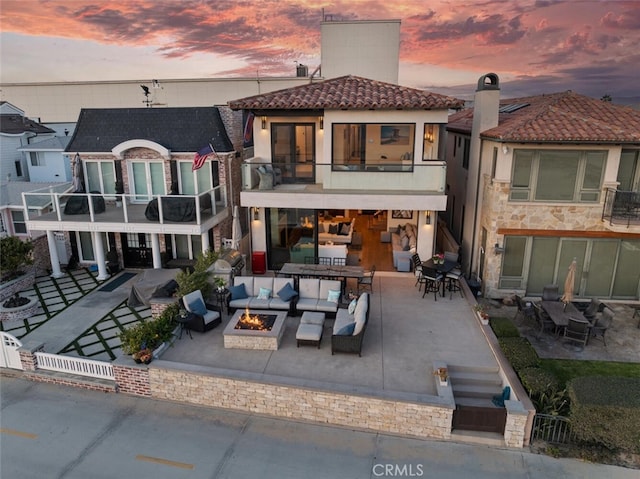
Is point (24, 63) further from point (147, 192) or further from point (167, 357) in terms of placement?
point (167, 357)

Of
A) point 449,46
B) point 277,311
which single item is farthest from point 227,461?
point 449,46

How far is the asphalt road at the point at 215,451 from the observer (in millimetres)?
8094

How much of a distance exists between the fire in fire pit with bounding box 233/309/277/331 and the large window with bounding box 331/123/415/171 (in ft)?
22.2

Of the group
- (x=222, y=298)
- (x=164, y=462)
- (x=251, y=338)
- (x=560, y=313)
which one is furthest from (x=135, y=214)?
(x=560, y=313)

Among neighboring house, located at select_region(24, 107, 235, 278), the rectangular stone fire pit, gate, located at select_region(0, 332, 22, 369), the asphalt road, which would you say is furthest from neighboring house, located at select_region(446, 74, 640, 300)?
gate, located at select_region(0, 332, 22, 369)

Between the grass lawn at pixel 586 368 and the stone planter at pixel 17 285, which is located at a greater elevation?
the stone planter at pixel 17 285

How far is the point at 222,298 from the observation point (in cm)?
1370

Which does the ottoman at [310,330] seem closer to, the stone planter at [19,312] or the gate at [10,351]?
the gate at [10,351]

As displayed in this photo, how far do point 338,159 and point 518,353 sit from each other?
959cm

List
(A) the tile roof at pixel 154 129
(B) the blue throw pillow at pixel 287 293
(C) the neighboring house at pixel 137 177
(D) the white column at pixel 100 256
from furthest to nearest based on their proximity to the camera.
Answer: (A) the tile roof at pixel 154 129
(C) the neighboring house at pixel 137 177
(D) the white column at pixel 100 256
(B) the blue throw pillow at pixel 287 293

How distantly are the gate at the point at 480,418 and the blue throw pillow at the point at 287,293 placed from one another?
603 centimetres

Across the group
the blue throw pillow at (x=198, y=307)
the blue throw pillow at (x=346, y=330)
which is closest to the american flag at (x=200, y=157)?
the blue throw pillow at (x=198, y=307)

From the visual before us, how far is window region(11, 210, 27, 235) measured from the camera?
19.9 metres

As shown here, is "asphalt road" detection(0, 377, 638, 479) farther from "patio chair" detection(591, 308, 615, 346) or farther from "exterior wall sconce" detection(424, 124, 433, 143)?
"exterior wall sconce" detection(424, 124, 433, 143)
